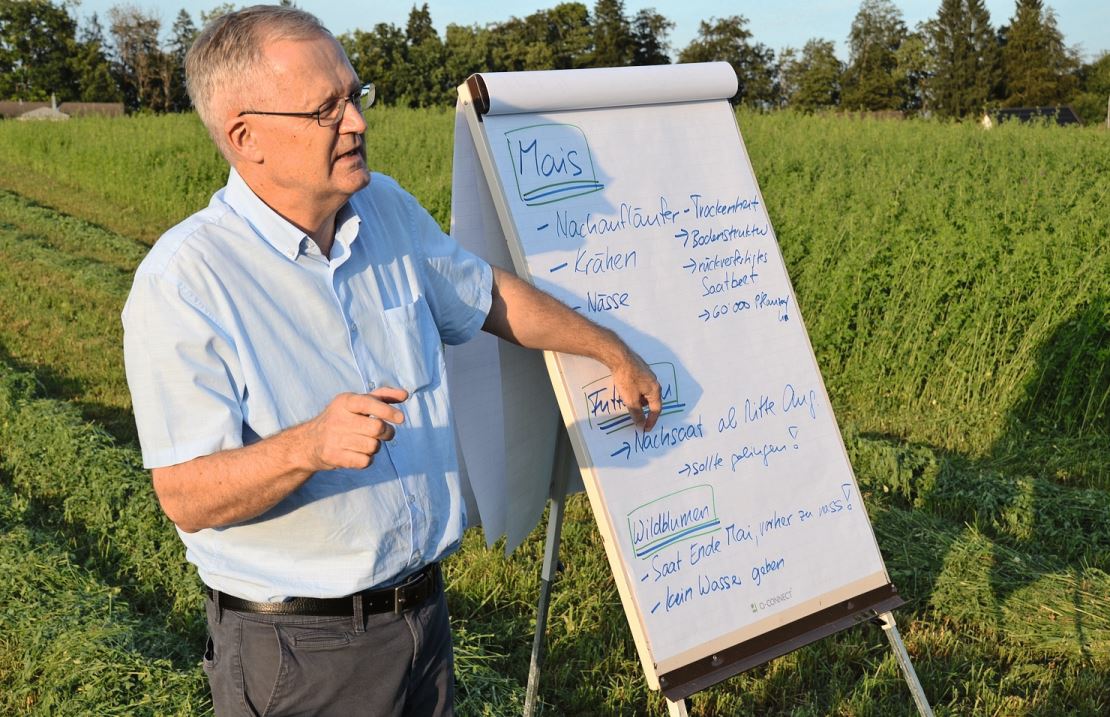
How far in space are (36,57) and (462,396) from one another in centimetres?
10077

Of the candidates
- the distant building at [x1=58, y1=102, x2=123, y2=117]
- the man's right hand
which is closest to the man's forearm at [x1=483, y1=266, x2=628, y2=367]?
the man's right hand

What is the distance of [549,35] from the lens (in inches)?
3324

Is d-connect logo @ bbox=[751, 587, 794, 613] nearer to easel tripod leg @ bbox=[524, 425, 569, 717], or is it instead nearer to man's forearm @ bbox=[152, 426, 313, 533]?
easel tripod leg @ bbox=[524, 425, 569, 717]

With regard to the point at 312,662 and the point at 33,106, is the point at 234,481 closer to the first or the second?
the point at 312,662

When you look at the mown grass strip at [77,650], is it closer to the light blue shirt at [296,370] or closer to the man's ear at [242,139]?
the light blue shirt at [296,370]

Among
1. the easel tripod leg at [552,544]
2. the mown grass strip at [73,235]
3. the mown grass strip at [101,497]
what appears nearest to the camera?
the easel tripod leg at [552,544]

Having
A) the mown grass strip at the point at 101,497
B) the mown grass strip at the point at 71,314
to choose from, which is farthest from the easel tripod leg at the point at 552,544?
the mown grass strip at the point at 71,314

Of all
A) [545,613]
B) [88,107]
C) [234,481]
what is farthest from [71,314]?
[88,107]

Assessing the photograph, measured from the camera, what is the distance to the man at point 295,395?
1770 mm

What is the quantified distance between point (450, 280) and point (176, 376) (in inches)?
31.2

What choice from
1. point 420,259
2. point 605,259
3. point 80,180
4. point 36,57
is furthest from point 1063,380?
point 36,57

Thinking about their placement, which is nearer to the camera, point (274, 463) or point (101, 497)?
point (274, 463)

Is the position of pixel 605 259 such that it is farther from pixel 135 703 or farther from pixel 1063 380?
pixel 1063 380

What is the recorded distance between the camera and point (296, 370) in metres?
1.95
